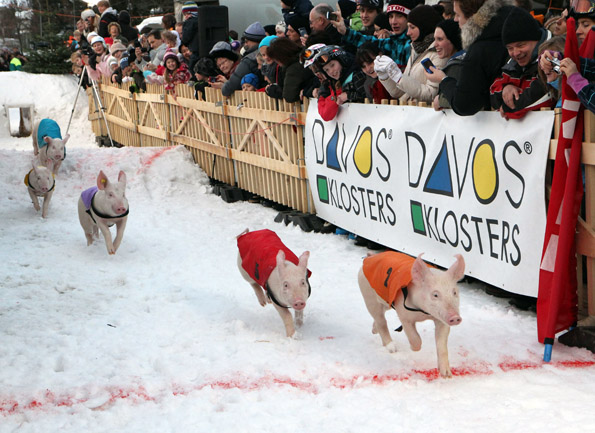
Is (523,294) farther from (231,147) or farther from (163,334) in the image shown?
(231,147)

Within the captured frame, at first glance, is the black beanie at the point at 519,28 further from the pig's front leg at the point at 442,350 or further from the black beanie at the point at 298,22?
the black beanie at the point at 298,22

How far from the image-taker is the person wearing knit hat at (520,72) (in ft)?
17.1

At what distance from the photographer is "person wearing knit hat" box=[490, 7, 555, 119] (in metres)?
5.22

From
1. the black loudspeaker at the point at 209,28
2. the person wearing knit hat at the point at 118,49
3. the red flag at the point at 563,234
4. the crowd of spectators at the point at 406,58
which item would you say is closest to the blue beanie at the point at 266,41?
the crowd of spectators at the point at 406,58

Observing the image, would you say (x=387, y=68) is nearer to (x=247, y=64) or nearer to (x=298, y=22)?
(x=298, y=22)

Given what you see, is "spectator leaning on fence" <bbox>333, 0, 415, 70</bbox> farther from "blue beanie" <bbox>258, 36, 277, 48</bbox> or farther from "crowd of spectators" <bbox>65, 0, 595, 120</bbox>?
"blue beanie" <bbox>258, 36, 277, 48</bbox>

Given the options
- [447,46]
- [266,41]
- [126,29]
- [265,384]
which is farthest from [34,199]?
[126,29]

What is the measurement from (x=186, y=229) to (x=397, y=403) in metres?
5.91

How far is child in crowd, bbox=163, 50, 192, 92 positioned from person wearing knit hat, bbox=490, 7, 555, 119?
8.46m

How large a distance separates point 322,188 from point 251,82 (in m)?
2.39

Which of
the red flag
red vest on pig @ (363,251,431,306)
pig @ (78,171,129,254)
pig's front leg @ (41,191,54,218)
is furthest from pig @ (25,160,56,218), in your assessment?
the red flag

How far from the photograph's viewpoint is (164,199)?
1159cm

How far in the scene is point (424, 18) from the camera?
693 centimetres

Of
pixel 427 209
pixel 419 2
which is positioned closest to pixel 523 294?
pixel 427 209
